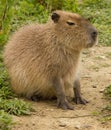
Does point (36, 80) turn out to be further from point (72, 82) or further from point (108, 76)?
point (108, 76)

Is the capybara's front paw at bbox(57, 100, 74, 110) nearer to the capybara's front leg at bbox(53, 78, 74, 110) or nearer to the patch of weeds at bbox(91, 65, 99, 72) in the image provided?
the capybara's front leg at bbox(53, 78, 74, 110)

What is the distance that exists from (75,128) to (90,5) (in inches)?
225

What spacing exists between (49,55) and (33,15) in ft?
11.9

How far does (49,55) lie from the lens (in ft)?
20.8

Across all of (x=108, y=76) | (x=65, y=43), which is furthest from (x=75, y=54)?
(x=108, y=76)

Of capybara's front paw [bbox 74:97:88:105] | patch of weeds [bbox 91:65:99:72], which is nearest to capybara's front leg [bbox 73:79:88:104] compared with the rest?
capybara's front paw [bbox 74:97:88:105]

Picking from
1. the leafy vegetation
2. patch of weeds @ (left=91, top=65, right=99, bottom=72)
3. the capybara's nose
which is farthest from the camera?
patch of weeds @ (left=91, top=65, right=99, bottom=72)

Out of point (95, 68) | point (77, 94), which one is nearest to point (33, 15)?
point (95, 68)

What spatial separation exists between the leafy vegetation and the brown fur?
31 centimetres

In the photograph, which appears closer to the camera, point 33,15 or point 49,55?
point 49,55

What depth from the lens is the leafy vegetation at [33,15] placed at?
664 cm

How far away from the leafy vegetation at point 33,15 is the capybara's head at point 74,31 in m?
0.80

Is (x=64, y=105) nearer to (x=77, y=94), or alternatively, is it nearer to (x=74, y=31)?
(x=77, y=94)

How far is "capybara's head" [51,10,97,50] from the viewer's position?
621 centimetres
